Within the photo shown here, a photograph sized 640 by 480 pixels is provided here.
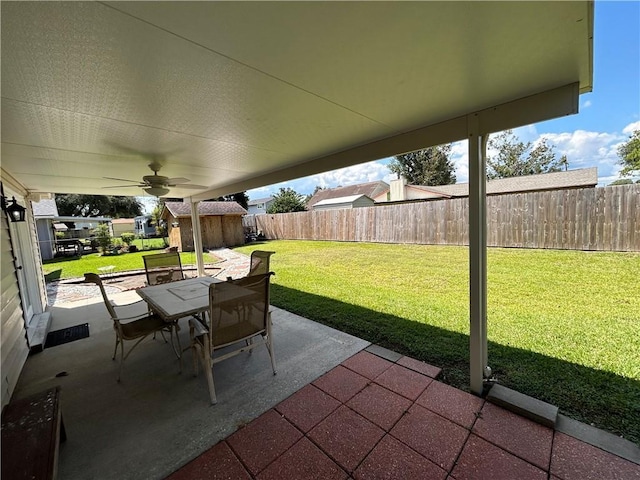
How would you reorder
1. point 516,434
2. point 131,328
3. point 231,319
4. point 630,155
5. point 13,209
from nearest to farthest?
point 516,434
point 231,319
point 131,328
point 13,209
point 630,155

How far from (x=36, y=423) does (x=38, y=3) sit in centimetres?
214

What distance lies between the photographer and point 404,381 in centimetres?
243

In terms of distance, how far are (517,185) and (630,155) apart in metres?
10.8

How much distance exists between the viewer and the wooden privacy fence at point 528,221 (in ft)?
20.6

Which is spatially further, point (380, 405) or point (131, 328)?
point (131, 328)

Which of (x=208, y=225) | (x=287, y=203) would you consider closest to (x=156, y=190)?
(x=208, y=225)

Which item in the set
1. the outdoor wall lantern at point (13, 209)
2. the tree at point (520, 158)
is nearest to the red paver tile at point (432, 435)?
the outdoor wall lantern at point (13, 209)

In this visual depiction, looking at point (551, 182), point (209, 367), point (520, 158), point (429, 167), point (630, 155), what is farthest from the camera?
point (429, 167)

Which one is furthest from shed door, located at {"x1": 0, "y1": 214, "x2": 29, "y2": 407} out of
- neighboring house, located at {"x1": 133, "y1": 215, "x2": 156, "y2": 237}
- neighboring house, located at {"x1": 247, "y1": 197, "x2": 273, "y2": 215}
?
neighboring house, located at {"x1": 247, "y1": 197, "x2": 273, "y2": 215}

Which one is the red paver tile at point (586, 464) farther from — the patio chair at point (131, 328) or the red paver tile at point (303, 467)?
the patio chair at point (131, 328)

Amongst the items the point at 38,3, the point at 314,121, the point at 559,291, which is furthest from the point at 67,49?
the point at 559,291

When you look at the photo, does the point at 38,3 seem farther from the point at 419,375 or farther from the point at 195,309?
the point at 419,375

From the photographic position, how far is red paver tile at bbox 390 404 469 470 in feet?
5.60

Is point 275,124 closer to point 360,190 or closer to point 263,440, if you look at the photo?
point 263,440
